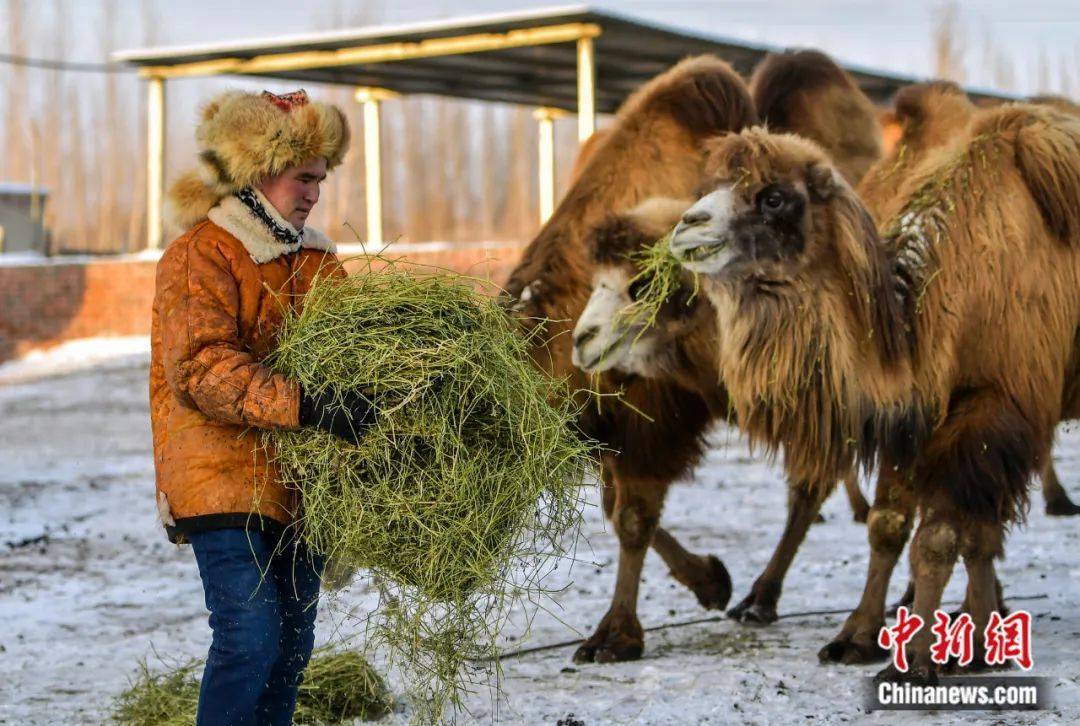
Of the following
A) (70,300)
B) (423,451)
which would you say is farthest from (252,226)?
(70,300)

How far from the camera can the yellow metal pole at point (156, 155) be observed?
1830 centimetres

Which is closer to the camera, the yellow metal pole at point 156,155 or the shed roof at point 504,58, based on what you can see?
the shed roof at point 504,58

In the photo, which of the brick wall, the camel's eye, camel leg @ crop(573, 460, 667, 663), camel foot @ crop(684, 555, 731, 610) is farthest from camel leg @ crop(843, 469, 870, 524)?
the brick wall

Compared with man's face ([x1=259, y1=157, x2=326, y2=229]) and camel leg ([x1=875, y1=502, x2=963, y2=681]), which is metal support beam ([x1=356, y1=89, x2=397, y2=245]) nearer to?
camel leg ([x1=875, y1=502, x2=963, y2=681])

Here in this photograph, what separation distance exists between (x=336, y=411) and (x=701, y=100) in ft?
11.4

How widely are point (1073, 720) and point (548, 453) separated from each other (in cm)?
191

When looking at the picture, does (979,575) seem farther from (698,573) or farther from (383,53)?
(383,53)

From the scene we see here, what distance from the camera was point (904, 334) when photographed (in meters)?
4.87

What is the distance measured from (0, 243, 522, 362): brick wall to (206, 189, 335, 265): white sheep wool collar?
14.3m

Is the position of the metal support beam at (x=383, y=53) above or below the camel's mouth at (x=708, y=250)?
above

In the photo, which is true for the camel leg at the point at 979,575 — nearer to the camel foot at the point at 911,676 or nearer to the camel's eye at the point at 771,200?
the camel foot at the point at 911,676

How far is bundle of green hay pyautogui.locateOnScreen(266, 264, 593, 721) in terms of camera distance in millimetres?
3418

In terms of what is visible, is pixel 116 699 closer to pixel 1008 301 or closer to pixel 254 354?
pixel 254 354

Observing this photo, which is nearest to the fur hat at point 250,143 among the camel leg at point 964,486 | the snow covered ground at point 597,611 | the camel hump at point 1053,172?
the snow covered ground at point 597,611
